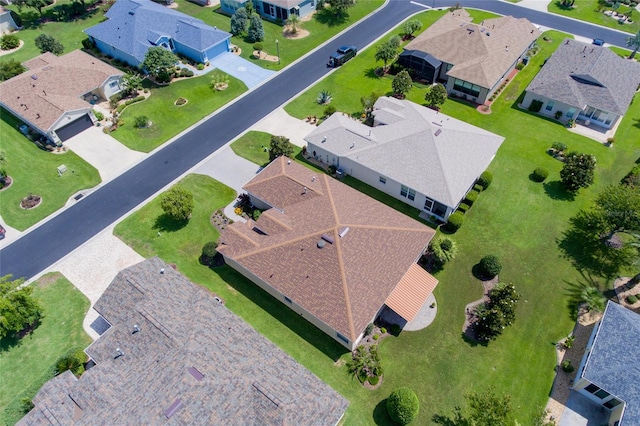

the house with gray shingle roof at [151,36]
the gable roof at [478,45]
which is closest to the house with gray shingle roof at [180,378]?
the house with gray shingle roof at [151,36]

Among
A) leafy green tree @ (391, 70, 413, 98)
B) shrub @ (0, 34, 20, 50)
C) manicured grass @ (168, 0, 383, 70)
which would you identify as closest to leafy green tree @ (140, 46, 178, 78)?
manicured grass @ (168, 0, 383, 70)

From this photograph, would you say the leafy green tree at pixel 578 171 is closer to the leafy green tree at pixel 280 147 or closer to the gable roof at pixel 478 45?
the gable roof at pixel 478 45

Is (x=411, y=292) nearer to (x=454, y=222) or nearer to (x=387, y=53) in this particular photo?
(x=454, y=222)

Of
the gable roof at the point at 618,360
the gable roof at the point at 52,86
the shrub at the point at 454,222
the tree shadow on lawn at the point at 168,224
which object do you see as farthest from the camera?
the gable roof at the point at 52,86

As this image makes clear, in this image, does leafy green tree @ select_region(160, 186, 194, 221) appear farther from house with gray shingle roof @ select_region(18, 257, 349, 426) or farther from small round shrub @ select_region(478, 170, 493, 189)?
small round shrub @ select_region(478, 170, 493, 189)

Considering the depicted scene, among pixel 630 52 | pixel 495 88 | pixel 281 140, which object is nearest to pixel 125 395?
pixel 281 140

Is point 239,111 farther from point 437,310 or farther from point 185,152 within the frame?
point 437,310
